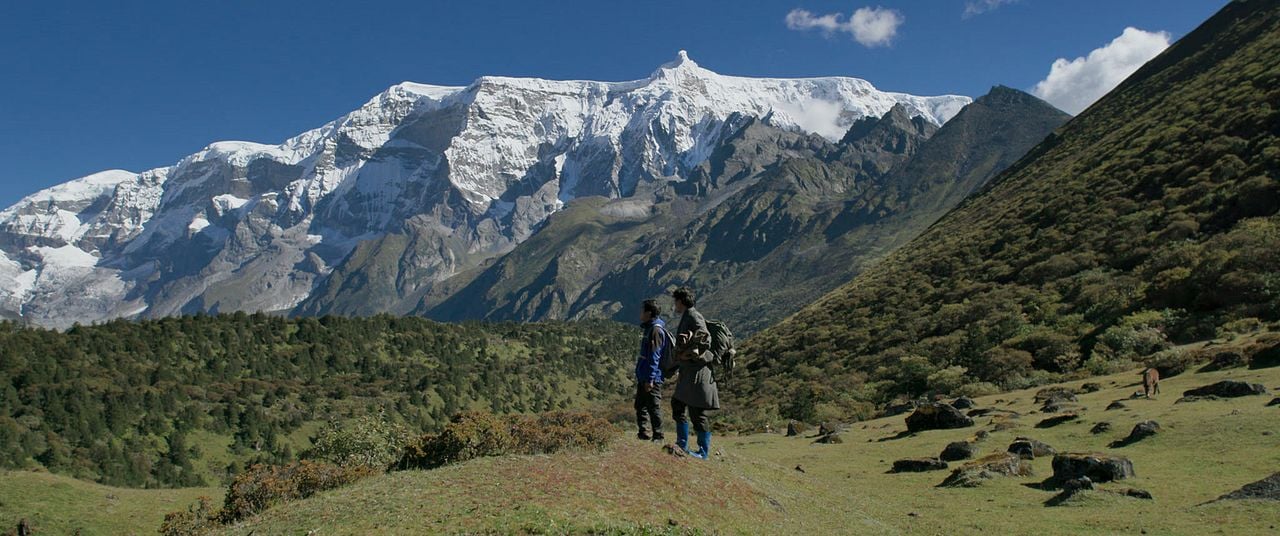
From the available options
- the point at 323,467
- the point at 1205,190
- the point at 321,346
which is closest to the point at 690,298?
the point at 323,467

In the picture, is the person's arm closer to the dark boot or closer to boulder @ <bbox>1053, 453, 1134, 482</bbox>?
the dark boot

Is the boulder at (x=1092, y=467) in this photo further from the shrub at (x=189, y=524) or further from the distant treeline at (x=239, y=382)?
the distant treeline at (x=239, y=382)

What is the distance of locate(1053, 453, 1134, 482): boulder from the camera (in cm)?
1859

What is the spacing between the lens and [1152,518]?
15.3m

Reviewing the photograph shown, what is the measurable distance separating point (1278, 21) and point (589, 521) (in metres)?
118

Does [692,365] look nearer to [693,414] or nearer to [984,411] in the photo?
[693,414]

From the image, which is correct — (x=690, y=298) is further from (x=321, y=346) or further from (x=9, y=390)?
(x=321, y=346)

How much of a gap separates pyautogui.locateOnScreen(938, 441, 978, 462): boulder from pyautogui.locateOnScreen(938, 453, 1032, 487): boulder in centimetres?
280

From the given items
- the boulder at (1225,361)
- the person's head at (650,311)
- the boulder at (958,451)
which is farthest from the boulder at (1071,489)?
the boulder at (1225,361)

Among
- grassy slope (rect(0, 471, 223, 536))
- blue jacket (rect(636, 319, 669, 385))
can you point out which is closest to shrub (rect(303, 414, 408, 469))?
blue jacket (rect(636, 319, 669, 385))

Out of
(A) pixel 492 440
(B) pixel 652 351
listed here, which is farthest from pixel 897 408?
(A) pixel 492 440

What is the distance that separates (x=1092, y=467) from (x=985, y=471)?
8.93 ft

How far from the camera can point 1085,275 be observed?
51750 millimetres

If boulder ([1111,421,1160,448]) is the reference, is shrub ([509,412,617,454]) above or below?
above
